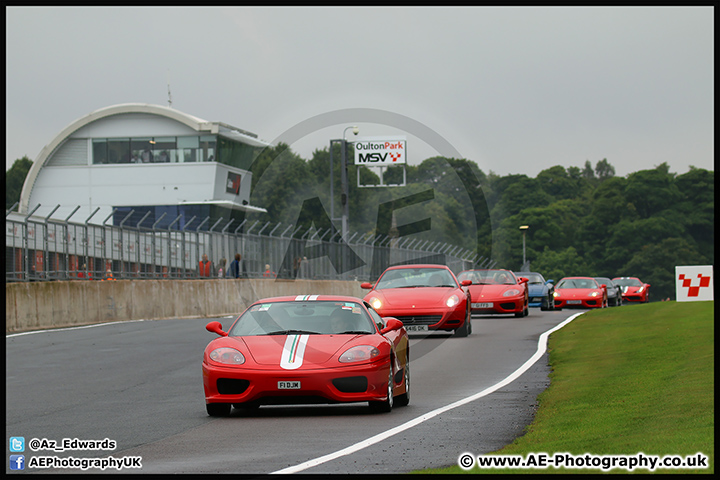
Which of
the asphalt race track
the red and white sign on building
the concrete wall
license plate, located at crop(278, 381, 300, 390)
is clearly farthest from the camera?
the red and white sign on building

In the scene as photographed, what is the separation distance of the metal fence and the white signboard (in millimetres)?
13943

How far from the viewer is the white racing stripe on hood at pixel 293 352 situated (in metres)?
10.1

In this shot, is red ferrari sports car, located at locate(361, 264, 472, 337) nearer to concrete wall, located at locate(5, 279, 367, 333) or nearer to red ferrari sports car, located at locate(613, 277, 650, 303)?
concrete wall, located at locate(5, 279, 367, 333)

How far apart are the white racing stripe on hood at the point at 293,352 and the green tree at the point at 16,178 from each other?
315ft

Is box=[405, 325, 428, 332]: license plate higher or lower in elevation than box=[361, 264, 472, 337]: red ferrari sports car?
lower

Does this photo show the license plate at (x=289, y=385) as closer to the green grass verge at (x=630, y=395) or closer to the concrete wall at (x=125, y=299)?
the green grass verge at (x=630, y=395)

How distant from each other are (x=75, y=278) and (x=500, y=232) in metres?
105

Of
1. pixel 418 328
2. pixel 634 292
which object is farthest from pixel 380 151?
pixel 418 328

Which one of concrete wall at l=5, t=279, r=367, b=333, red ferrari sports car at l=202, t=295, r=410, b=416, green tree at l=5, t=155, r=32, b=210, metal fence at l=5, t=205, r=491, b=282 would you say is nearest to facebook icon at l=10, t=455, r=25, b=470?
red ferrari sports car at l=202, t=295, r=410, b=416

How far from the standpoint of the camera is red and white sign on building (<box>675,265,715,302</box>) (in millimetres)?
24703

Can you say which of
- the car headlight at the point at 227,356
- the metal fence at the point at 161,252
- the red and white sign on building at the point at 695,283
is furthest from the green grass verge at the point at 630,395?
the metal fence at the point at 161,252

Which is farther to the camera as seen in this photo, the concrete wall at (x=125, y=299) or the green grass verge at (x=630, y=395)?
the concrete wall at (x=125, y=299)

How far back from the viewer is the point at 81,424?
10195 mm

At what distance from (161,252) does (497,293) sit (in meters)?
10.5
